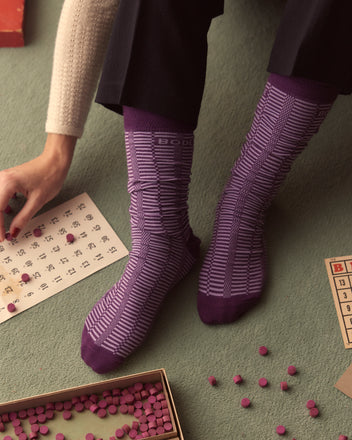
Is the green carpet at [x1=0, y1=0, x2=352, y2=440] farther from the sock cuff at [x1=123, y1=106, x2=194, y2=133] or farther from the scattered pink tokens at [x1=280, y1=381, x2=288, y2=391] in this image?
the sock cuff at [x1=123, y1=106, x2=194, y2=133]

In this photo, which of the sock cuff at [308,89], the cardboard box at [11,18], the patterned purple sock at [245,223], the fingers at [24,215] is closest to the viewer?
the sock cuff at [308,89]

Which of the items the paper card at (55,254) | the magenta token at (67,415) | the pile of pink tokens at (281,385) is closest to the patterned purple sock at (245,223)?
the pile of pink tokens at (281,385)

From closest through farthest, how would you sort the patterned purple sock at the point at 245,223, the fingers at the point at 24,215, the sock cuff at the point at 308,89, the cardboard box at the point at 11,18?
the sock cuff at the point at 308,89 < the patterned purple sock at the point at 245,223 < the fingers at the point at 24,215 < the cardboard box at the point at 11,18

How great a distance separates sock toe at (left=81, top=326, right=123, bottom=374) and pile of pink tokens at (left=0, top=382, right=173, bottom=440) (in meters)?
0.04

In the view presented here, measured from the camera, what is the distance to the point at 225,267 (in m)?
1.07

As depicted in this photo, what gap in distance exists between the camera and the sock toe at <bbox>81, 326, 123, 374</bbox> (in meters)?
1.02

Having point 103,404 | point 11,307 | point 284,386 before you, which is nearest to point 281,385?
point 284,386

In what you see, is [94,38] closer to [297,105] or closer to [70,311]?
[297,105]

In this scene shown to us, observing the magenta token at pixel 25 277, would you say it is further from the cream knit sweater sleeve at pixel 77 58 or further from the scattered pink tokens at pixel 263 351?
the scattered pink tokens at pixel 263 351

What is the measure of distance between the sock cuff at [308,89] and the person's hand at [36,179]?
45cm

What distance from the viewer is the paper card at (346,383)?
40.8 inches

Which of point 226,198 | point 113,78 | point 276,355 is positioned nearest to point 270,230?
point 226,198

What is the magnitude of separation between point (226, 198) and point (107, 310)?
32 cm

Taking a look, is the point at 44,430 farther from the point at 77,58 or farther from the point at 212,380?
the point at 77,58
